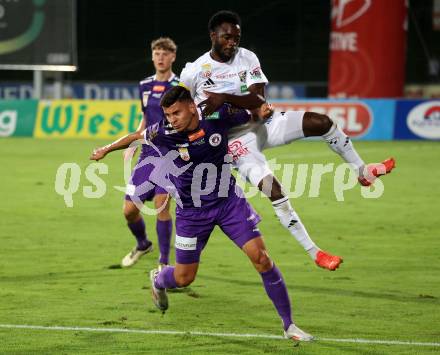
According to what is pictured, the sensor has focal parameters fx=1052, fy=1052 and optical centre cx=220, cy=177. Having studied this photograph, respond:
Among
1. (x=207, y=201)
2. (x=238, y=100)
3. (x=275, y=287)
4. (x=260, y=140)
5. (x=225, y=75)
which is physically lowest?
(x=275, y=287)

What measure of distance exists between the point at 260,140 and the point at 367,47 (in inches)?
866

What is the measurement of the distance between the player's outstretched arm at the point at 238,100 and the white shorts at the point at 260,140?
0.32 metres

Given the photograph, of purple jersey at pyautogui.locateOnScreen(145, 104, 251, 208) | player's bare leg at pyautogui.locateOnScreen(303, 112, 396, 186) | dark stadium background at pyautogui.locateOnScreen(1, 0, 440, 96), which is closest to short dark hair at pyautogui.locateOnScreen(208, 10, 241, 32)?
player's bare leg at pyautogui.locateOnScreen(303, 112, 396, 186)

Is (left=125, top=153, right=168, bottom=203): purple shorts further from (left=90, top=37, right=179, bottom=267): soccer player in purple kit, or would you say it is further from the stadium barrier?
the stadium barrier

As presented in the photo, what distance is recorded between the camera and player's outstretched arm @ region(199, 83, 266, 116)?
8.20 m

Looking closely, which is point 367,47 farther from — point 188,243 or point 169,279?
point 188,243

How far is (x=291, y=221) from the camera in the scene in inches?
357

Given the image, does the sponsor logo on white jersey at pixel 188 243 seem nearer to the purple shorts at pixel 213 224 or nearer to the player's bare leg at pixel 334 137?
the purple shorts at pixel 213 224

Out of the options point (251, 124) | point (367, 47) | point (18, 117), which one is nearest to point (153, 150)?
point (251, 124)

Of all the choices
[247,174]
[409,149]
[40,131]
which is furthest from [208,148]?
[40,131]

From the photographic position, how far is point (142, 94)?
11.3m

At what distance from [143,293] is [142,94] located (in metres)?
2.37

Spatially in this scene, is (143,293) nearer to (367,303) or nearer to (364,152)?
(367,303)

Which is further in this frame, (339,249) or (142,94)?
(339,249)
